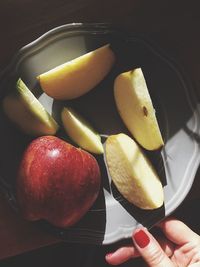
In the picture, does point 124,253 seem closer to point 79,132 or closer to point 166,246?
point 166,246

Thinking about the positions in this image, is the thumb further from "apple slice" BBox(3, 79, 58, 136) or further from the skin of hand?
"apple slice" BBox(3, 79, 58, 136)

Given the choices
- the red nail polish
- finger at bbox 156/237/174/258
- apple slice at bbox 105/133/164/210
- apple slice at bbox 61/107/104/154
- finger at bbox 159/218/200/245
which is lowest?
finger at bbox 156/237/174/258

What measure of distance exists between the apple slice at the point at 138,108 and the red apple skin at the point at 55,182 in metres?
0.09

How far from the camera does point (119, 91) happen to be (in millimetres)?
773

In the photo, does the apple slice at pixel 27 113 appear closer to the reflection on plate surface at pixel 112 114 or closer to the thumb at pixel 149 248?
the reflection on plate surface at pixel 112 114

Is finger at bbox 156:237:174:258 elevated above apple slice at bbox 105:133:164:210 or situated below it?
below

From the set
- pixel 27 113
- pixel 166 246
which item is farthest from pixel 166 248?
pixel 27 113

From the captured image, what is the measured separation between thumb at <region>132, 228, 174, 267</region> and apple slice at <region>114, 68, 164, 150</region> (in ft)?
0.45

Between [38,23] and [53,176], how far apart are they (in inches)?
10.0

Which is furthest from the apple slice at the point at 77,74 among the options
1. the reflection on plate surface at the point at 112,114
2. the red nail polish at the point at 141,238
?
the red nail polish at the point at 141,238

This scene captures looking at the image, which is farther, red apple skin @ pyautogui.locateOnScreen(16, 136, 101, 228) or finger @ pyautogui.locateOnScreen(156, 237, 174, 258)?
finger @ pyautogui.locateOnScreen(156, 237, 174, 258)

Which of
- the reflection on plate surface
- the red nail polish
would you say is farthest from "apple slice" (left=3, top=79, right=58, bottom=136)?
the red nail polish

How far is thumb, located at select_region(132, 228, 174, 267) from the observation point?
2.50ft

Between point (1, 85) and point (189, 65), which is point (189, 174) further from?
point (1, 85)
